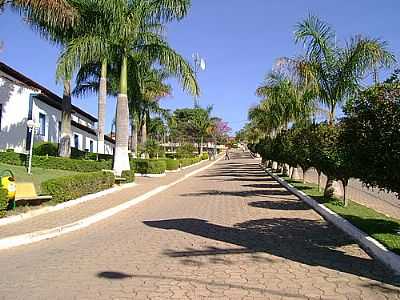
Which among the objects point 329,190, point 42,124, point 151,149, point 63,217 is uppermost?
point 42,124

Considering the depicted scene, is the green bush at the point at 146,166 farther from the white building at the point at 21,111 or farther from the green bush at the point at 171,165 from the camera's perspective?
the green bush at the point at 171,165

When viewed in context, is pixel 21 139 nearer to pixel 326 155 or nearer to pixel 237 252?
pixel 326 155

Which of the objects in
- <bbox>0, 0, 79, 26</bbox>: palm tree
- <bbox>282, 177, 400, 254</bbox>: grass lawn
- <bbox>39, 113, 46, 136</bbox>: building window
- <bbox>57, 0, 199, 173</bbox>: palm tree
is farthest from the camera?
<bbox>39, 113, 46, 136</bbox>: building window

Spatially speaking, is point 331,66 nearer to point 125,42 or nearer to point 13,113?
point 125,42

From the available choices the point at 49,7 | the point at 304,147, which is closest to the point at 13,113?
the point at 49,7

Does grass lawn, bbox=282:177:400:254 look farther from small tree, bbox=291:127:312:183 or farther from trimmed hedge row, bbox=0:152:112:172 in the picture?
trimmed hedge row, bbox=0:152:112:172

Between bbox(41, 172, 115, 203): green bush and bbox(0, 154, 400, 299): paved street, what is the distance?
237cm

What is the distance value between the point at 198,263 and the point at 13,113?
82.6 ft

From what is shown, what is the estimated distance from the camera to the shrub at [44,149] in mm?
30109

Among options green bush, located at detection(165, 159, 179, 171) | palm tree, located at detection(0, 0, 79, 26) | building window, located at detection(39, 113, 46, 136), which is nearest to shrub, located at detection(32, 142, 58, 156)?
building window, located at detection(39, 113, 46, 136)

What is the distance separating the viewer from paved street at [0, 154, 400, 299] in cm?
571

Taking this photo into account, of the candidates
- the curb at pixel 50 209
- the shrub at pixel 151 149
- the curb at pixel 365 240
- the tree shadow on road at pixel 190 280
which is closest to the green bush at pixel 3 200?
the curb at pixel 50 209

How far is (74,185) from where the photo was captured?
14414mm

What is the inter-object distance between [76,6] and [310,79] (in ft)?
41.0
